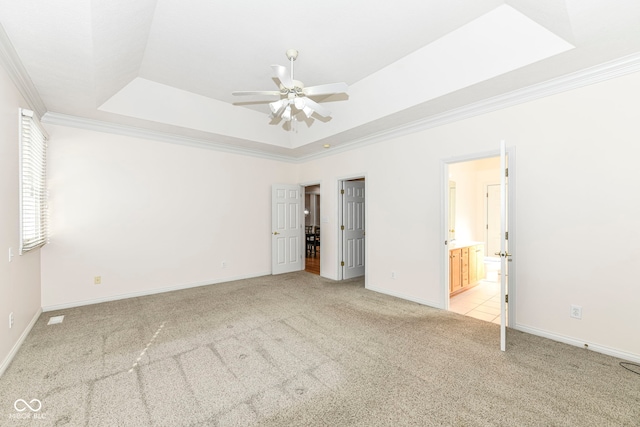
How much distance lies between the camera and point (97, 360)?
8.32ft

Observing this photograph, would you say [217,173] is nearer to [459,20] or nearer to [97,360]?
[97,360]

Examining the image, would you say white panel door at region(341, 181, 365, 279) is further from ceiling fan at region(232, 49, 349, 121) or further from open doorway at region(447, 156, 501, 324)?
ceiling fan at region(232, 49, 349, 121)

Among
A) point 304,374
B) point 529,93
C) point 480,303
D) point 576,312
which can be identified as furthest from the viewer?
point 480,303

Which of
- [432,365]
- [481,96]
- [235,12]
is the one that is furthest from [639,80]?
[235,12]

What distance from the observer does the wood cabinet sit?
4453mm

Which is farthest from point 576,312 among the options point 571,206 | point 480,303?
point 480,303

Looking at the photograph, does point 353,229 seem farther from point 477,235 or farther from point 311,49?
point 311,49

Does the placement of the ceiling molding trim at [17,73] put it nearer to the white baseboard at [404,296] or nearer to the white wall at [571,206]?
the white wall at [571,206]

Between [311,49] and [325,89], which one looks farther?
[311,49]

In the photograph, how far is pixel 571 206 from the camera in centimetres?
281

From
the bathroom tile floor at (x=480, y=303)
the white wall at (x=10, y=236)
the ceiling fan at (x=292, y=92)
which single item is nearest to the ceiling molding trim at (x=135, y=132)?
the white wall at (x=10, y=236)

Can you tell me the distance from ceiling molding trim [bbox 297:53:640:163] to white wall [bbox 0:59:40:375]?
4.46 m

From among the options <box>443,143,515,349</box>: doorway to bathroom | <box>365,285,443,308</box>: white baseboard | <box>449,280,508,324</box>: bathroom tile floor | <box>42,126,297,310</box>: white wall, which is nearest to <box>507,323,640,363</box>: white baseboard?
<box>443,143,515,349</box>: doorway to bathroom

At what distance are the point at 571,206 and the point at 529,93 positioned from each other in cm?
131
